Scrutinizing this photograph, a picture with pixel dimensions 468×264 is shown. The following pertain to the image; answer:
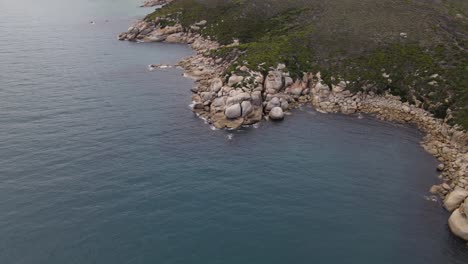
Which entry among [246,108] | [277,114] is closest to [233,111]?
[246,108]

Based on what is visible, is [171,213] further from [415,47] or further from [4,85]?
[415,47]

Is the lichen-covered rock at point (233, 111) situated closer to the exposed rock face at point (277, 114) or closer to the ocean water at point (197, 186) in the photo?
the ocean water at point (197, 186)

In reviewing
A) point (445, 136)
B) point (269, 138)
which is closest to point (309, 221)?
point (269, 138)

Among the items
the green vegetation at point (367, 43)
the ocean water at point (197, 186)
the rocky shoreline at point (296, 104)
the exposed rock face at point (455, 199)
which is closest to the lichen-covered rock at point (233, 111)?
the rocky shoreline at point (296, 104)

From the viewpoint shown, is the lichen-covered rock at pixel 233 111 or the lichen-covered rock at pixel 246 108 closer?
the lichen-covered rock at pixel 233 111

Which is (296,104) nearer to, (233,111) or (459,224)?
(233,111)
